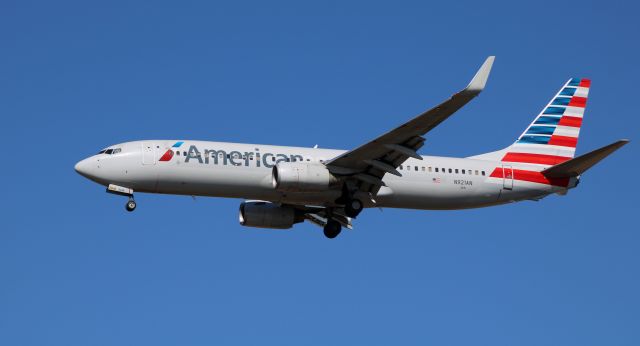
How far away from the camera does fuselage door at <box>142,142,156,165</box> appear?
49344mm

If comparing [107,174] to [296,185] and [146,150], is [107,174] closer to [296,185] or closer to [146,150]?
[146,150]

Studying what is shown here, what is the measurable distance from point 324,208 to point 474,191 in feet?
23.8

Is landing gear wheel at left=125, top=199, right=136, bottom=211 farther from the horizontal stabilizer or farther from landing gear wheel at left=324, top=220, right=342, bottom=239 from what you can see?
the horizontal stabilizer

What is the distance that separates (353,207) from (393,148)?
3.96 metres

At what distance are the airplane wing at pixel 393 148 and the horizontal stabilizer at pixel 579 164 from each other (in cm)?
784

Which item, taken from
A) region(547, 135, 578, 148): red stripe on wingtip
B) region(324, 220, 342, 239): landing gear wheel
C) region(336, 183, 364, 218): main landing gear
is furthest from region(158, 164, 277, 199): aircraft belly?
region(547, 135, 578, 148): red stripe on wingtip

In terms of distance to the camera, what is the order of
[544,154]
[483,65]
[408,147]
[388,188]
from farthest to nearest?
1. [544,154]
2. [388,188]
3. [408,147]
4. [483,65]

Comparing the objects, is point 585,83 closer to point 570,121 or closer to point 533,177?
point 570,121

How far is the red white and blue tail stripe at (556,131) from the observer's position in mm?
55531

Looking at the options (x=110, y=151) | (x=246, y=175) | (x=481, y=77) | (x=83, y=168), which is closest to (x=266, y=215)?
(x=246, y=175)

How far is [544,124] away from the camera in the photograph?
57.3m

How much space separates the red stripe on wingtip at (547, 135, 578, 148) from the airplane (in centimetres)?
167

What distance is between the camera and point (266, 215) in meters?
54.4

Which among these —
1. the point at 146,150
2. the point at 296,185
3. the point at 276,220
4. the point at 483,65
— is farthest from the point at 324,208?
the point at 483,65
